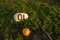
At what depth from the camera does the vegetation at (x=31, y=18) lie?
5.60m

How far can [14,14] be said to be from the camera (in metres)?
5.87

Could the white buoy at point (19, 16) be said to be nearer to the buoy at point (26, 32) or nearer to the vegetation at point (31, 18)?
the vegetation at point (31, 18)

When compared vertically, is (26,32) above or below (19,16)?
below

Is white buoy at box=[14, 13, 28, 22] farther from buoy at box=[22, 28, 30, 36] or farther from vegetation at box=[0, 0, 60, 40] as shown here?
buoy at box=[22, 28, 30, 36]

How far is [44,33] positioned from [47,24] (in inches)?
11.1

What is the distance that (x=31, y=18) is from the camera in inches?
229

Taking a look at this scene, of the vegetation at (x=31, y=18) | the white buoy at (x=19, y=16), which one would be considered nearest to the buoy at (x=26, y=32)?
the vegetation at (x=31, y=18)

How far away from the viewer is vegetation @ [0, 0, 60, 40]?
18.4 feet

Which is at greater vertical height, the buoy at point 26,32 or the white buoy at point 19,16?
the white buoy at point 19,16

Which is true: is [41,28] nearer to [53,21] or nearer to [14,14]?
[53,21]

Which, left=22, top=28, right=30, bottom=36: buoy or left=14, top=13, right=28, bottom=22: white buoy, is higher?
left=14, top=13, right=28, bottom=22: white buoy

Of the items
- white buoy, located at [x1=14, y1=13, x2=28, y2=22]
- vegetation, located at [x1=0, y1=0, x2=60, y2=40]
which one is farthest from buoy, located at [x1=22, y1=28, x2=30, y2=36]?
white buoy, located at [x1=14, y1=13, x2=28, y2=22]

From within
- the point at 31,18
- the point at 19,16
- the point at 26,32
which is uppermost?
the point at 19,16

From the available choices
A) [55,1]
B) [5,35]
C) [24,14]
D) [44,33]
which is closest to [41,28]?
[44,33]
